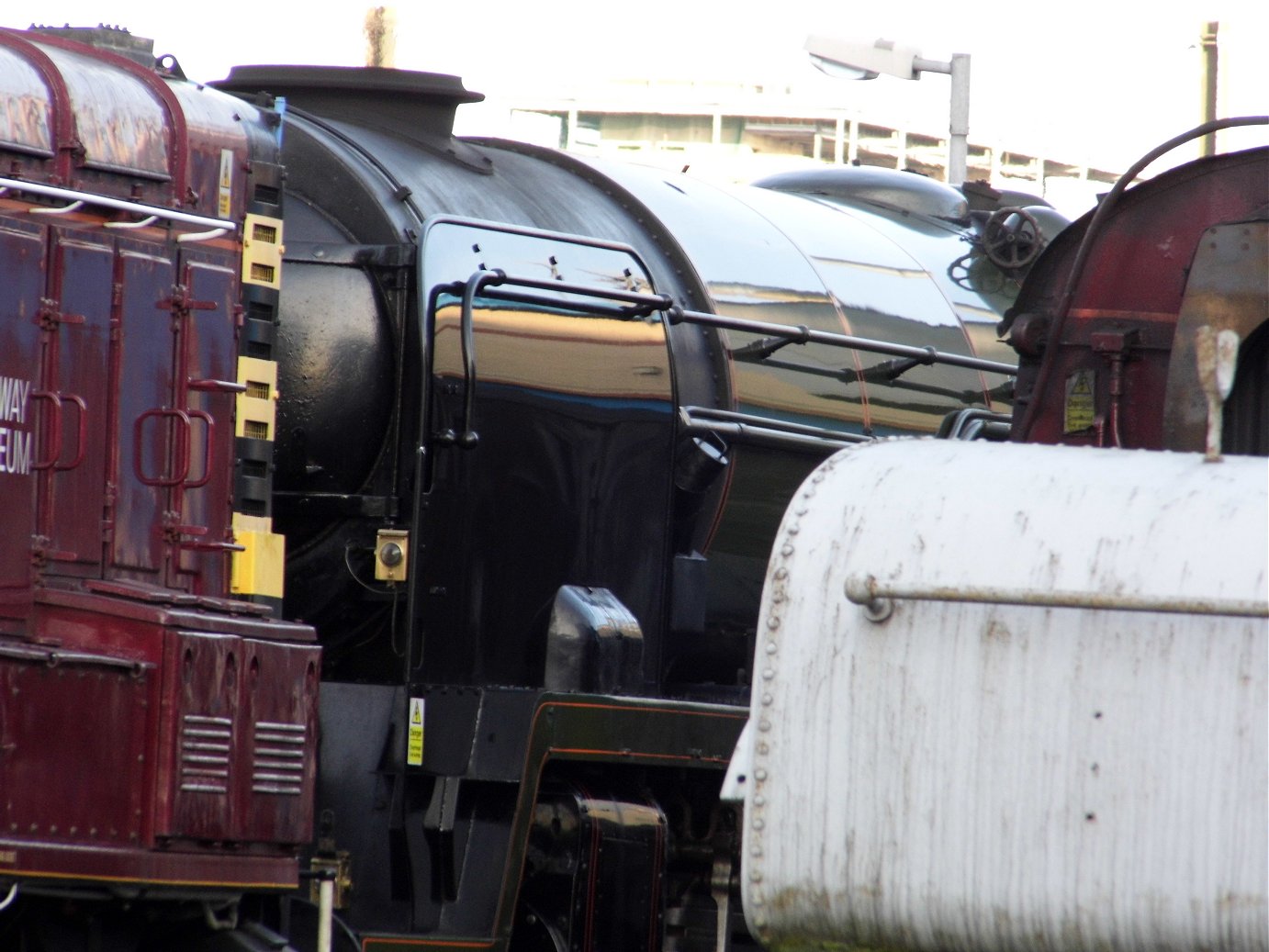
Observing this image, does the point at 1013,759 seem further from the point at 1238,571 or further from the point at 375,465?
the point at 375,465

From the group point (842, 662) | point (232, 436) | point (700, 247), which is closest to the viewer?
point (842, 662)

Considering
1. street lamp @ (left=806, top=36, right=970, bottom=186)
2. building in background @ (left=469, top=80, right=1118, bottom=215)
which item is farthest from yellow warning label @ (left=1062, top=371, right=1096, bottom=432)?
building in background @ (left=469, top=80, right=1118, bottom=215)

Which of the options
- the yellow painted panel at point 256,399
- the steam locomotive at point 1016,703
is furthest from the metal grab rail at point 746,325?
the steam locomotive at point 1016,703

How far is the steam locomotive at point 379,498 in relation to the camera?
5574mm

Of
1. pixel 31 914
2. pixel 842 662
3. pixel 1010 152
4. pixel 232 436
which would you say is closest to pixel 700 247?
pixel 232 436

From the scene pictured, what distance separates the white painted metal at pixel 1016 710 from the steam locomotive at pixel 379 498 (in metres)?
2.08

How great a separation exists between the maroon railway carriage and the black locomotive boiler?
0.21 ft

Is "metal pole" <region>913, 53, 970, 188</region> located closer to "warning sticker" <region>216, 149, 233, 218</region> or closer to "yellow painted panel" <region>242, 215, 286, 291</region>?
"yellow painted panel" <region>242, 215, 286, 291</region>

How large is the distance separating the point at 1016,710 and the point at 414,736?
3.30 m

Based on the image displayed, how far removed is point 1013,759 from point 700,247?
4529 mm

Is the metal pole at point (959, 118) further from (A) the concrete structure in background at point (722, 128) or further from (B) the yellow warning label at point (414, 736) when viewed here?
(A) the concrete structure in background at point (722, 128)

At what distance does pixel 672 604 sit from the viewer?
294 inches

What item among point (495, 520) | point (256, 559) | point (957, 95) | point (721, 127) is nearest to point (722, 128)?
point (721, 127)

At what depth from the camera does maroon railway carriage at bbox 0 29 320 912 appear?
538cm
